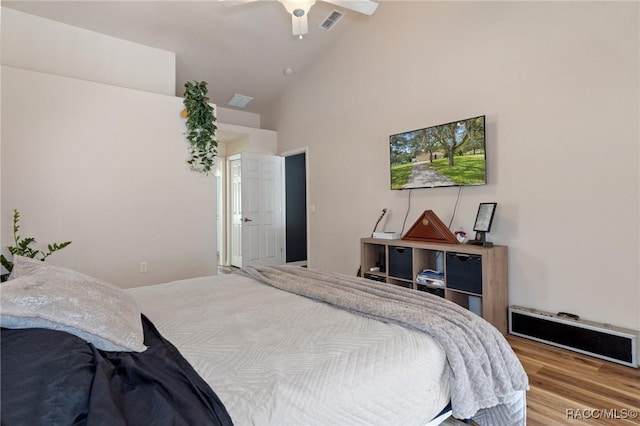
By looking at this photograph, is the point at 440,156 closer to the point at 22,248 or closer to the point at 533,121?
the point at 533,121

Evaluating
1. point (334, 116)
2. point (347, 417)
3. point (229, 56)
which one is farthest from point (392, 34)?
point (347, 417)

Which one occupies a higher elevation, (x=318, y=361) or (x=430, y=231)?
(x=430, y=231)

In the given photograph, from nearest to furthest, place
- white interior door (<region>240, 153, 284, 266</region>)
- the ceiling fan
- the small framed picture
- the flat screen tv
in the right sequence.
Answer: the ceiling fan → the small framed picture → the flat screen tv → white interior door (<region>240, 153, 284, 266</region>)

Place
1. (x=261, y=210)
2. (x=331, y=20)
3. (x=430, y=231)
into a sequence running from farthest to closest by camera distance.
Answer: (x=261, y=210)
(x=331, y=20)
(x=430, y=231)

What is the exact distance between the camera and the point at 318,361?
1.13m

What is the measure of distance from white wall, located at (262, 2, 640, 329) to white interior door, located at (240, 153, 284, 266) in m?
2.02

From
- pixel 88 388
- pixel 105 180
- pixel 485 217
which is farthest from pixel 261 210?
pixel 88 388

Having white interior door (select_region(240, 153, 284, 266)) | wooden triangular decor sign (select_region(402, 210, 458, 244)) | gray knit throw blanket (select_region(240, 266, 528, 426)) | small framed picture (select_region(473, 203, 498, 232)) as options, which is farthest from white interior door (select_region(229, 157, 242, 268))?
gray knit throw blanket (select_region(240, 266, 528, 426))

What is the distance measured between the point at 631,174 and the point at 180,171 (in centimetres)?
433

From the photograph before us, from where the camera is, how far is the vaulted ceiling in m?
3.67

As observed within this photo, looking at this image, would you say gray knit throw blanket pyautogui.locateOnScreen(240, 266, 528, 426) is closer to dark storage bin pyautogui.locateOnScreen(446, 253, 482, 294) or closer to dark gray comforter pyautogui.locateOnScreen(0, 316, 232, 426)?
dark gray comforter pyautogui.locateOnScreen(0, 316, 232, 426)

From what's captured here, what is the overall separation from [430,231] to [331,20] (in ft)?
9.78

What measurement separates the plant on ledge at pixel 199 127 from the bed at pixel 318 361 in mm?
2768

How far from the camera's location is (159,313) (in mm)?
1666
